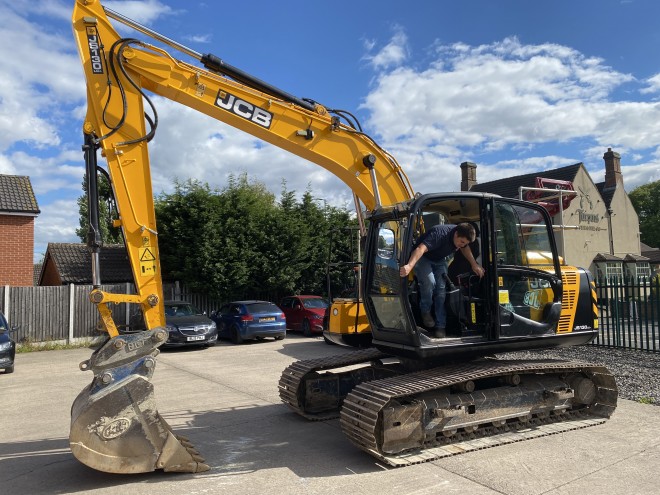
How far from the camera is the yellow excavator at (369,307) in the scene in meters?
4.89

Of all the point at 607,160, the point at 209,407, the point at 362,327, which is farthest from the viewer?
the point at 607,160

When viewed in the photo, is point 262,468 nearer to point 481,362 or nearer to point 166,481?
point 166,481

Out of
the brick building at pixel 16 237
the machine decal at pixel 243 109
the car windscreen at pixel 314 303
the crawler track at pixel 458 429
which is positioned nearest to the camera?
the crawler track at pixel 458 429

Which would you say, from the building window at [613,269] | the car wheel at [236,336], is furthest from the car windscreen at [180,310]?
the building window at [613,269]

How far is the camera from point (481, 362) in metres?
6.28

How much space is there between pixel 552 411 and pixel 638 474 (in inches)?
67.6

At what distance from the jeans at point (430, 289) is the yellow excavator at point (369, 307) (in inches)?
4.9

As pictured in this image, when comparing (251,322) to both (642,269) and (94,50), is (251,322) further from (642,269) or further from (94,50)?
(642,269)

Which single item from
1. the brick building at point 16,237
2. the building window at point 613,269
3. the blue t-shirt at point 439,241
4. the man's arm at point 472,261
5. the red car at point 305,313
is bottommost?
the red car at point 305,313

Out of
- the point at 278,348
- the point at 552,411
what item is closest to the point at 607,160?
the point at 278,348

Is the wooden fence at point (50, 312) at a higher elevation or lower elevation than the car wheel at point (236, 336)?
higher

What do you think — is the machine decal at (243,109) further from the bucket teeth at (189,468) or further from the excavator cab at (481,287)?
the bucket teeth at (189,468)

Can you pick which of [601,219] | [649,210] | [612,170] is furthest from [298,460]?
[649,210]

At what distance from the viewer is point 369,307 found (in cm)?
615
